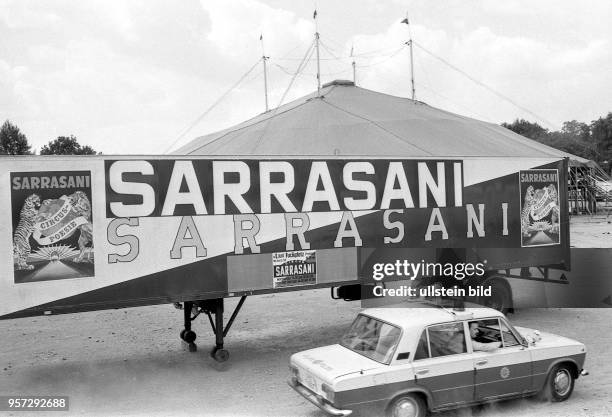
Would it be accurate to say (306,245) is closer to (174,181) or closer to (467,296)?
(174,181)

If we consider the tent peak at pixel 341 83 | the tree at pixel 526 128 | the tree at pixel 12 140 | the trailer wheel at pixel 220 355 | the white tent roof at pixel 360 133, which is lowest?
the trailer wheel at pixel 220 355

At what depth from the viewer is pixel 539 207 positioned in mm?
12453

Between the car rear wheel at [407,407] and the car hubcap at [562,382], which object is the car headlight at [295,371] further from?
the car hubcap at [562,382]

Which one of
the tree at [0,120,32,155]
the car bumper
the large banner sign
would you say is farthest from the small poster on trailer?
the tree at [0,120,32,155]

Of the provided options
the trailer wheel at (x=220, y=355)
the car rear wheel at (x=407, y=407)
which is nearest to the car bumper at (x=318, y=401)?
the car rear wheel at (x=407, y=407)

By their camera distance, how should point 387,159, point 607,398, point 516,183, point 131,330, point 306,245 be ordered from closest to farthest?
point 607,398 → point 306,245 → point 387,159 → point 516,183 → point 131,330

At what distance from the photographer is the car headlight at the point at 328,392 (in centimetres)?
651

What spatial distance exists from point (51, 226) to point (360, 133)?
1338 cm

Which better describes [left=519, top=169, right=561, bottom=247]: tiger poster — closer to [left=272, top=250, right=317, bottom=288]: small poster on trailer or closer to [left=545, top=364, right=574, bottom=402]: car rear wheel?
[left=545, top=364, right=574, bottom=402]: car rear wheel

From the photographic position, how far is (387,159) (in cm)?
1063

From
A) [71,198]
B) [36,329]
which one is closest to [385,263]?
[71,198]

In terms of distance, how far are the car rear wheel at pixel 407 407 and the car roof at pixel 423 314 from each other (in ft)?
2.87

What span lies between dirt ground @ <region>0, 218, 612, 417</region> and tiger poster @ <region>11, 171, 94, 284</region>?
80.5 inches

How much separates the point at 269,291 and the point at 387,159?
3.36 meters
